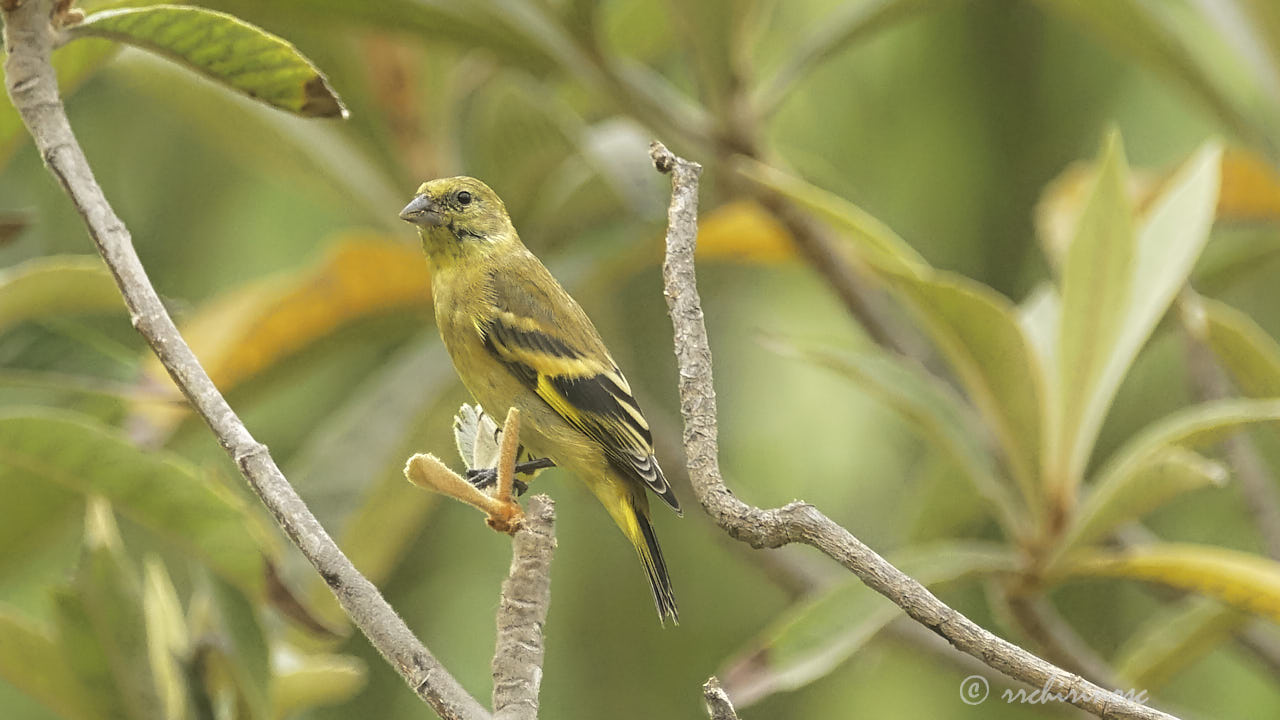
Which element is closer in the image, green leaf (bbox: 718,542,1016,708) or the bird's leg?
the bird's leg

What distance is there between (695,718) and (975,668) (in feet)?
3.45

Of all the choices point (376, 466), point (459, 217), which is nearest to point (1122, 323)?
point (459, 217)

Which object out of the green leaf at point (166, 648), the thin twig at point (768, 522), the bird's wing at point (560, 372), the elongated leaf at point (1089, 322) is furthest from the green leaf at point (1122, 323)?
the green leaf at point (166, 648)

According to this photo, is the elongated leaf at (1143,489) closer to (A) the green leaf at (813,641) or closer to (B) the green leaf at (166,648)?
(A) the green leaf at (813,641)

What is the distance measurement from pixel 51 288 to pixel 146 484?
28 cm

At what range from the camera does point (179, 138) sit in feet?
9.47

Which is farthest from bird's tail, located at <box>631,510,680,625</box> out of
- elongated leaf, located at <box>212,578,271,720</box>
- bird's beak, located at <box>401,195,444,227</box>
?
elongated leaf, located at <box>212,578,271,720</box>

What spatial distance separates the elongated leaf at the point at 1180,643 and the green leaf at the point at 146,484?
3.04ft

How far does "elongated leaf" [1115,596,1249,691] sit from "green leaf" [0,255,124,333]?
3.82 feet

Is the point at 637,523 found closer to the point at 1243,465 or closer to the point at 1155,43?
the point at 1243,465

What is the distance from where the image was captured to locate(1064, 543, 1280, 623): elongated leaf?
1.23m

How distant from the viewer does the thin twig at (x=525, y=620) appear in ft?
2.13

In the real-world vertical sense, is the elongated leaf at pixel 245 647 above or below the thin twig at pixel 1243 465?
below

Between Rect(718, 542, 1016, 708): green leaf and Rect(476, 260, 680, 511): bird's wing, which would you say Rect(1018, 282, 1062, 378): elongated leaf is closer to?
Rect(718, 542, 1016, 708): green leaf
